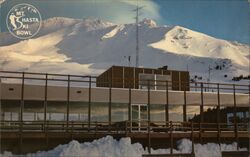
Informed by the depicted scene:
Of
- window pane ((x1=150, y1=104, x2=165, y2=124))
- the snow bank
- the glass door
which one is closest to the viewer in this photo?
the snow bank

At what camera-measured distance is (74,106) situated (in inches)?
1272

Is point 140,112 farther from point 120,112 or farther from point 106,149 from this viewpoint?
point 106,149

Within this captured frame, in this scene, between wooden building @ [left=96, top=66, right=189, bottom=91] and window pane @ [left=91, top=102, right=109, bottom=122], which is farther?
wooden building @ [left=96, top=66, right=189, bottom=91]

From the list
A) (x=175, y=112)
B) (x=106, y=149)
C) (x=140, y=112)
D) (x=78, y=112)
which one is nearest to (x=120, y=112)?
(x=140, y=112)

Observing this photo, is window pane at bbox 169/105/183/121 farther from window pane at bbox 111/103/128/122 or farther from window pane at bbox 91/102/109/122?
window pane at bbox 91/102/109/122

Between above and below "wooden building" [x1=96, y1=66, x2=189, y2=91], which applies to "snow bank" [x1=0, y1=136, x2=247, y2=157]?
below

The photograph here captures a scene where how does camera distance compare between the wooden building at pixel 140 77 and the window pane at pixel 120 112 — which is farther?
the wooden building at pixel 140 77

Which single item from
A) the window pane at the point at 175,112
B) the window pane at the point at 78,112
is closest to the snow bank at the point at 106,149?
the window pane at the point at 175,112

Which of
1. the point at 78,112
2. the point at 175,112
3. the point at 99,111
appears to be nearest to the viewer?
the point at 99,111

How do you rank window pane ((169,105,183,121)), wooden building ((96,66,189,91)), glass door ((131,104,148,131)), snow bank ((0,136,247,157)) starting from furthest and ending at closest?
window pane ((169,105,183,121)) → wooden building ((96,66,189,91)) → glass door ((131,104,148,131)) → snow bank ((0,136,247,157))

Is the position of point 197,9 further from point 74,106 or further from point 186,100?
point 74,106

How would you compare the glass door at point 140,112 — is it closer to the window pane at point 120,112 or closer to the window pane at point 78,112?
the window pane at point 120,112

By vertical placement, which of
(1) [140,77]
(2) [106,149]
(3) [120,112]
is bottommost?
(2) [106,149]

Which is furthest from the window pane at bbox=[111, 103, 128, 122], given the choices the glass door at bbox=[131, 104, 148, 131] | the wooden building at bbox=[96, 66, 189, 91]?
the wooden building at bbox=[96, 66, 189, 91]
